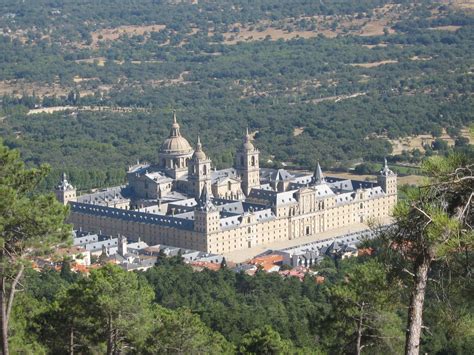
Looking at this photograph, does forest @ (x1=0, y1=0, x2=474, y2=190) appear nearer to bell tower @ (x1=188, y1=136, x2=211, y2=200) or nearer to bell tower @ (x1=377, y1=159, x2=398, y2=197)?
bell tower @ (x1=188, y1=136, x2=211, y2=200)

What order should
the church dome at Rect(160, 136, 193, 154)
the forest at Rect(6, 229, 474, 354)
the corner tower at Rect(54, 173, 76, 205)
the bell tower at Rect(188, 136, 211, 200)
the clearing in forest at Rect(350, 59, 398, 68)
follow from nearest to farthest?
1. the forest at Rect(6, 229, 474, 354)
2. the bell tower at Rect(188, 136, 211, 200)
3. the corner tower at Rect(54, 173, 76, 205)
4. the church dome at Rect(160, 136, 193, 154)
5. the clearing in forest at Rect(350, 59, 398, 68)

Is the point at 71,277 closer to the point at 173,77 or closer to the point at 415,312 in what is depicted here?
the point at 415,312

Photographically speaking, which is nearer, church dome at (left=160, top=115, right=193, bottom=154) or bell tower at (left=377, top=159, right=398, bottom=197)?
church dome at (left=160, top=115, right=193, bottom=154)

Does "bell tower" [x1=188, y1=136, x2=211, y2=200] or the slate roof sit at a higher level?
"bell tower" [x1=188, y1=136, x2=211, y2=200]

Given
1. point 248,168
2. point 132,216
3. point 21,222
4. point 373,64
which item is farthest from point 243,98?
point 21,222

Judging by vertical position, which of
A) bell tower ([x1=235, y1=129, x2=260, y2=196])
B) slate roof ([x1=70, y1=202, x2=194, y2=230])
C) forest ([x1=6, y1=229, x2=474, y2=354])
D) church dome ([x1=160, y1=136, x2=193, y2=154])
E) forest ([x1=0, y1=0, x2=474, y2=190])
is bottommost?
forest ([x1=0, y1=0, x2=474, y2=190])

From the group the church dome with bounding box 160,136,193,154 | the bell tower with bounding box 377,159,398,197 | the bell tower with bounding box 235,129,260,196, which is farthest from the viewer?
the bell tower with bounding box 377,159,398,197

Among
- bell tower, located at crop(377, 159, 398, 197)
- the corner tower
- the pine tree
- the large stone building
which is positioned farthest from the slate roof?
the pine tree
